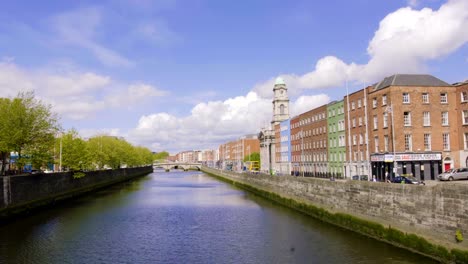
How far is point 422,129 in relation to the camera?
59219mm

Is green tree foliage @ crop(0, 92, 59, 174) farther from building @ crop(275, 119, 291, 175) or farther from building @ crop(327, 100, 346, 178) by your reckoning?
building @ crop(275, 119, 291, 175)

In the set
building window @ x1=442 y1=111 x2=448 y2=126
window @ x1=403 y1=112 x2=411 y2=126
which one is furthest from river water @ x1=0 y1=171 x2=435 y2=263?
building window @ x1=442 y1=111 x2=448 y2=126

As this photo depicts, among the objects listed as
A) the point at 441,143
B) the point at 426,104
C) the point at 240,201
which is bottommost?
the point at 240,201

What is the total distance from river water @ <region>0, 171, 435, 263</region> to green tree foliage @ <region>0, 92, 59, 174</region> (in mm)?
7254

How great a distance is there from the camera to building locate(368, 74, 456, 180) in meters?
58.6

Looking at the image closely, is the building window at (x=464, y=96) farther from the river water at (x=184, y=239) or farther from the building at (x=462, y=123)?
the river water at (x=184, y=239)

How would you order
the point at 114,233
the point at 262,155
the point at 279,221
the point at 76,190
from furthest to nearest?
the point at 262,155 < the point at 76,190 < the point at 279,221 < the point at 114,233

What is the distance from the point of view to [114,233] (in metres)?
37.9

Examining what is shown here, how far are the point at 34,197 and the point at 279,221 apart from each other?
104ft

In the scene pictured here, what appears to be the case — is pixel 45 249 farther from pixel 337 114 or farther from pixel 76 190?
pixel 337 114

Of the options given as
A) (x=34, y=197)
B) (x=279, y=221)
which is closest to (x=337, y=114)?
(x=279, y=221)

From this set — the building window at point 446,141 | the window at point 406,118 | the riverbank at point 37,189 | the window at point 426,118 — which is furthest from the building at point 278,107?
the building window at point 446,141

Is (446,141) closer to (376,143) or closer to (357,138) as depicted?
(376,143)

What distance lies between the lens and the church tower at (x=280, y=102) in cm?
13988
